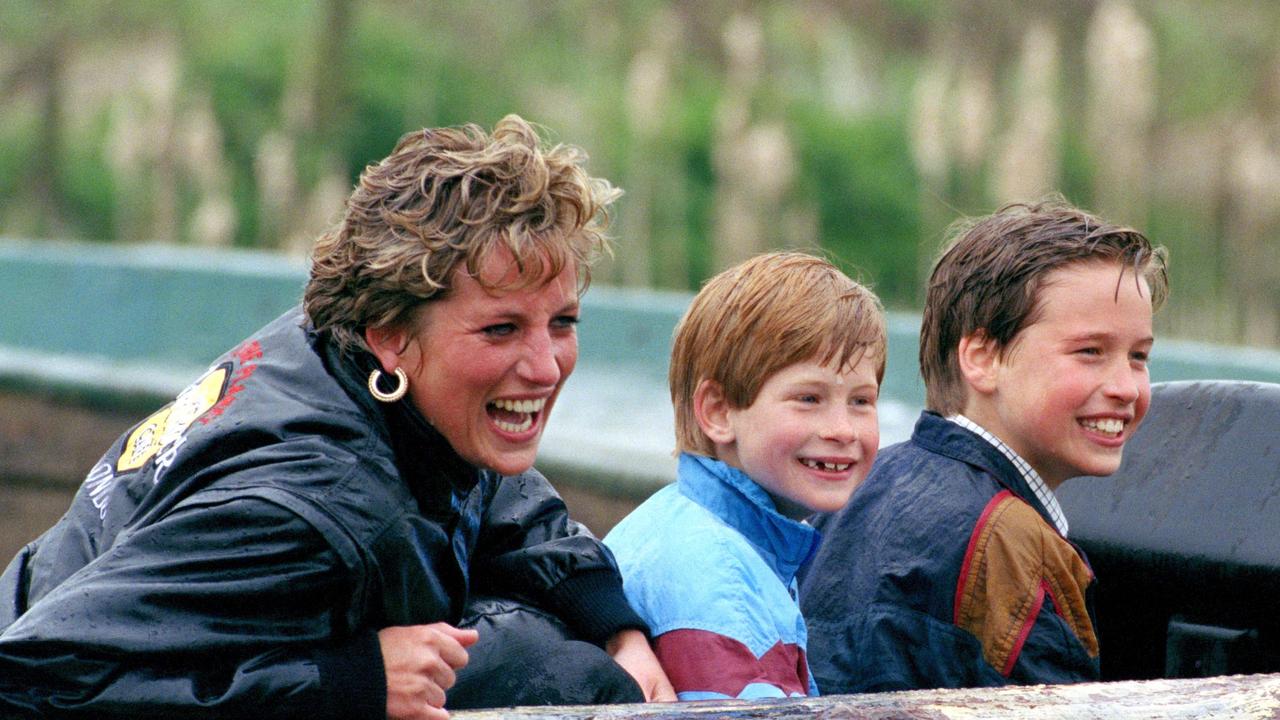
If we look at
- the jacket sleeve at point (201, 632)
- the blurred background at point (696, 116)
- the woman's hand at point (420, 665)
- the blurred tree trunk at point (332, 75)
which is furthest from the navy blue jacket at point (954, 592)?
the blurred tree trunk at point (332, 75)

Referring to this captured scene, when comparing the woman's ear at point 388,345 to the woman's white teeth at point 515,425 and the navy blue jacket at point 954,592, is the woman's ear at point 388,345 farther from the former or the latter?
the navy blue jacket at point 954,592

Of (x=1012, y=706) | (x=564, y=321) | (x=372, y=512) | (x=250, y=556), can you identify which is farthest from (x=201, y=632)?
(x=1012, y=706)

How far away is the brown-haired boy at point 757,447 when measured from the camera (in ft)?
7.15

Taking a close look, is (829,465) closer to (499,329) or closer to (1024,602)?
(1024,602)

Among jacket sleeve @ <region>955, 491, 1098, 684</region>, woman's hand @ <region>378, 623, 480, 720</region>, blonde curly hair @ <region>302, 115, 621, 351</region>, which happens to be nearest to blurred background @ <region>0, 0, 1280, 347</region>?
jacket sleeve @ <region>955, 491, 1098, 684</region>

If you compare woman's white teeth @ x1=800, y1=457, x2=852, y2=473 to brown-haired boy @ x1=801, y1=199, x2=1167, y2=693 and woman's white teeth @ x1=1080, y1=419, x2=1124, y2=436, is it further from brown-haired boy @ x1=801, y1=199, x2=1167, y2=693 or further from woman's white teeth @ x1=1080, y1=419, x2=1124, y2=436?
woman's white teeth @ x1=1080, y1=419, x2=1124, y2=436

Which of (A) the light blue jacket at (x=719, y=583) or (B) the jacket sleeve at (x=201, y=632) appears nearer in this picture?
(B) the jacket sleeve at (x=201, y=632)

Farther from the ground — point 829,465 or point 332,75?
point 829,465

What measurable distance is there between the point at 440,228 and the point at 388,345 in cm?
15

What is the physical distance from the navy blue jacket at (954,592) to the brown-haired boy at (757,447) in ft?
0.37

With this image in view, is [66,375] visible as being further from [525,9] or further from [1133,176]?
[525,9]

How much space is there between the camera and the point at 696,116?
10.1 m

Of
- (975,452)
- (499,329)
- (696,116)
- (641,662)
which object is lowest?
(696,116)

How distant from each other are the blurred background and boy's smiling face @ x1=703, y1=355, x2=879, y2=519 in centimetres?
532
